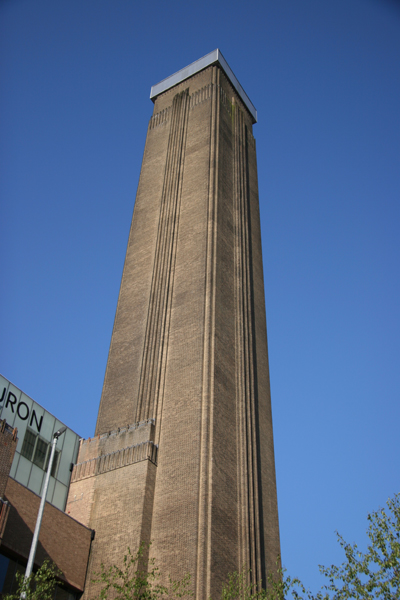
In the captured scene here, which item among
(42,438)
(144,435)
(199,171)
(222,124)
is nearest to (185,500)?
(144,435)

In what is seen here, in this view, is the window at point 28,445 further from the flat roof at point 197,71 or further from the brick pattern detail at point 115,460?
the flat roof at point 197,71

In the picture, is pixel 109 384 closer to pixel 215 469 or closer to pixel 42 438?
pixel 42 438

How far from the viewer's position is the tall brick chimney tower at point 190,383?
95.6 feet

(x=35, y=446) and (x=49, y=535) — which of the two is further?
(x=35, y=446)

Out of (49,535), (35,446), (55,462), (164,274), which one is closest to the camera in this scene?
(49,535)

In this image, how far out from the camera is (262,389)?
1592 inches

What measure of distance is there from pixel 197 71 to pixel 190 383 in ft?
107

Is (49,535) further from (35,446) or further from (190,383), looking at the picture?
(190,383)

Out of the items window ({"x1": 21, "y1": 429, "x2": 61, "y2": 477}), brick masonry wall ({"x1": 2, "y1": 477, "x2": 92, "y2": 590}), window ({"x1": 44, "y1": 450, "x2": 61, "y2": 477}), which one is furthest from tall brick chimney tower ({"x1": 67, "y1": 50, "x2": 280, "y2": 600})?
window ({"x1": 21, "y1": 429, "x2": 61, "y2": 477})

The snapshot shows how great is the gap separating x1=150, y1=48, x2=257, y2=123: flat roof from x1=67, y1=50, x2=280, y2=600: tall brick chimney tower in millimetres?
3970

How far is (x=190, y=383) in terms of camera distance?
3381 cm

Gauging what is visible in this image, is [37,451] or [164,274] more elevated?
[164,274]

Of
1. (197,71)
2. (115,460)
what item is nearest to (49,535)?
(115,460)

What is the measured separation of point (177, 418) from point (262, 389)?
9.19 metres
